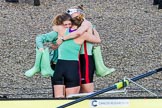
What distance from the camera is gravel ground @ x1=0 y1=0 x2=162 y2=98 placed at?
9.62 meters

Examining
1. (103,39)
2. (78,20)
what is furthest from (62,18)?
(103,39)

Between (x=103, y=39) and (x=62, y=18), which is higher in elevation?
(x=62, y=18)

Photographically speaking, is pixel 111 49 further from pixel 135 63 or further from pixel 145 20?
pixel 145 20

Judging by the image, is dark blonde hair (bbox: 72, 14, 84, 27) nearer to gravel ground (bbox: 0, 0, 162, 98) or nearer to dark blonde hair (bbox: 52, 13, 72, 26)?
dark blonde hair (bbox: 52, 13, 72, 26)

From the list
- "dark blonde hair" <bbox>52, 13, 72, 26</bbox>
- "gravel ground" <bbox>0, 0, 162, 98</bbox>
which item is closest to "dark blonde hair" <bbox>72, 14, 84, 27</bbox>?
"dark blonde hair" <bbox>52, 13, 72, 26</bbox>

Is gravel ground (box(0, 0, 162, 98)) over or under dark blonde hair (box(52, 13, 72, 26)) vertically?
under

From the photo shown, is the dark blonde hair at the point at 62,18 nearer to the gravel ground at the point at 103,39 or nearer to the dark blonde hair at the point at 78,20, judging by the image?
the dark blonde hair at the point at 78,20

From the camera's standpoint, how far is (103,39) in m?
12.8

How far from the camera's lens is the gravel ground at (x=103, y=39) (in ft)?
31.6

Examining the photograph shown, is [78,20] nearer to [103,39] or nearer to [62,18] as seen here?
[62,18]

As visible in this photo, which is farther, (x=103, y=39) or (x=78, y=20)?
(x=103, y=39)

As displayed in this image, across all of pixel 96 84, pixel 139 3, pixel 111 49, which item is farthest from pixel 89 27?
pixel 139 3

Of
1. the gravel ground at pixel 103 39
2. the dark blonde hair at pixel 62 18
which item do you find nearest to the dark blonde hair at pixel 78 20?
the dark blonde hair at pixel 62 18

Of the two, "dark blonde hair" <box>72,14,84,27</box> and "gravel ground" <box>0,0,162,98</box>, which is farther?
"gravel ground" <box>0,0,162,98</box>
